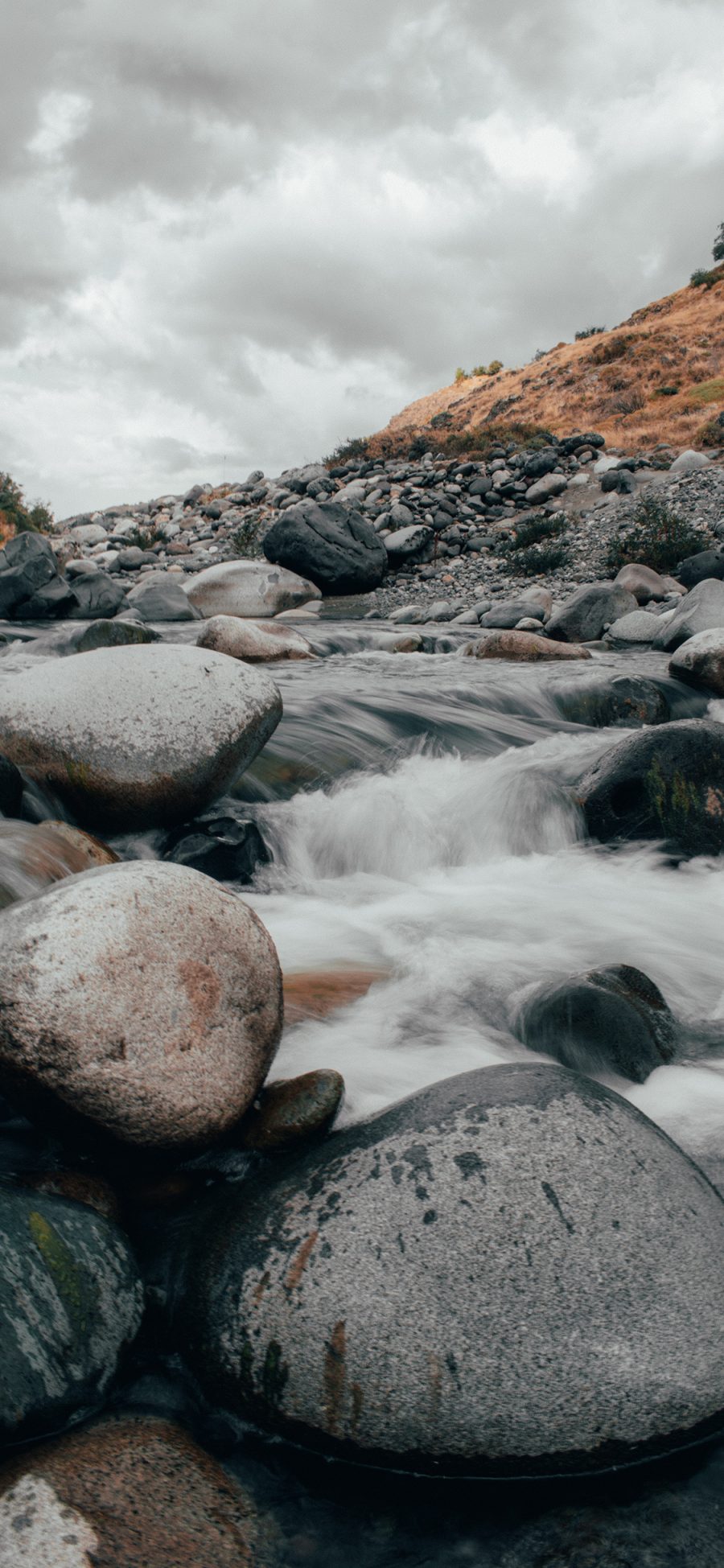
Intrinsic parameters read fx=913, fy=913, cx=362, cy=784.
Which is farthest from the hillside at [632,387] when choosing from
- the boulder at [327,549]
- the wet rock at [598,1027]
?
the wet rock at [598,1027]

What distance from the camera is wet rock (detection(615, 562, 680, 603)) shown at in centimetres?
1518

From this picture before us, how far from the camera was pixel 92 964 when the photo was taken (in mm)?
2439

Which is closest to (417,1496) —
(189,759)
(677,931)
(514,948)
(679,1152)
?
(679,1152)

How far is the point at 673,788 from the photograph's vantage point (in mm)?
5648

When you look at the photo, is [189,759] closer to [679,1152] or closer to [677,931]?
[677,931]

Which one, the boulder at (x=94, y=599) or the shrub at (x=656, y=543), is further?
the shrub at (x=656, y=543)

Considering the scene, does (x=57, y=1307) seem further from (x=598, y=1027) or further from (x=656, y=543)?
(x=656, y=543)

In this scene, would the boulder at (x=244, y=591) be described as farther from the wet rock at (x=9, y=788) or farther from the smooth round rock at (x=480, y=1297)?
the smooth round rock at (x=480, y=1297)

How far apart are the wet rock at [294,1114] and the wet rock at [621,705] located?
6433 millimetres

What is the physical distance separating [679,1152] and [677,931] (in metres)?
2.51

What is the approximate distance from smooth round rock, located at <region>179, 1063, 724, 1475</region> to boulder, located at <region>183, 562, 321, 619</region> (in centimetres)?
1528

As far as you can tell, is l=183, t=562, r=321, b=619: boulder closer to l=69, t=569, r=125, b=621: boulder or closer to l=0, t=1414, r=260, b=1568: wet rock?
l=69, t=569, r=125, b=621: boulder

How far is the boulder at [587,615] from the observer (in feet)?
44.5

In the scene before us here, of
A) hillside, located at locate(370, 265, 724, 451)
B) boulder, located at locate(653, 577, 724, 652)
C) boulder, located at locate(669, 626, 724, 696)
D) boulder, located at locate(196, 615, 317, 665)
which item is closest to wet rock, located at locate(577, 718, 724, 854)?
boulder, located at locate(669, 626, 724, 696)
